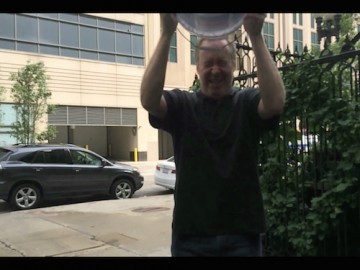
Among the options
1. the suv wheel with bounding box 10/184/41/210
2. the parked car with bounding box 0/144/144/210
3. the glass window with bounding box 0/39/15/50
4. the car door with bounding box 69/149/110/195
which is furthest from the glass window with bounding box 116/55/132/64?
the suv wheel with bounding box 10/184/41/210

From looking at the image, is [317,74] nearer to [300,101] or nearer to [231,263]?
[300,101]

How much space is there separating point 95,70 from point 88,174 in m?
17.0

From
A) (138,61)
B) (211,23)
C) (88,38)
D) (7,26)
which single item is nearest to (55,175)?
(211,23)

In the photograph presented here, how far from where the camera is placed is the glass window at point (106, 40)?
27.5m

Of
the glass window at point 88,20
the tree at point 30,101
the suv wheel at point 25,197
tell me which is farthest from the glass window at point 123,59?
the suv wheel at point 25,197

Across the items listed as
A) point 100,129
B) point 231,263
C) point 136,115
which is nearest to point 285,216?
point 231,263

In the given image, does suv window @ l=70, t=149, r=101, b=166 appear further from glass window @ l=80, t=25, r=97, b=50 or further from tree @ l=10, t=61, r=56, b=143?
glass window @ l=80, t=25, r=97, b=50

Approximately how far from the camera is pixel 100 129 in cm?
3228

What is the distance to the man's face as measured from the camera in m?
2.11

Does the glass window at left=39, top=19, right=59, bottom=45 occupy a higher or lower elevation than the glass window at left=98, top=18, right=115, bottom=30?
lower

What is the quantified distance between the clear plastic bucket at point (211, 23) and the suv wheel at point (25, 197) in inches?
360

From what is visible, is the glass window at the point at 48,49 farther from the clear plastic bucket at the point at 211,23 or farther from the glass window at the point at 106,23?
the clear plastic bucket at the point at 211,23

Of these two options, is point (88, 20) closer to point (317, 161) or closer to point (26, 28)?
point (26, 28)
